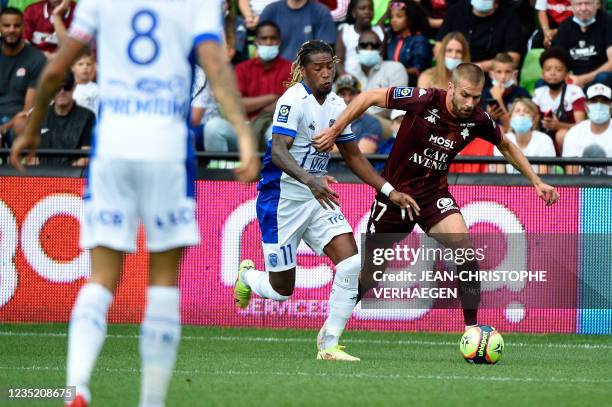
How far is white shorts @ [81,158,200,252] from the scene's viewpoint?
20.1 ft

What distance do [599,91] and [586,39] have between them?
185 centimetres

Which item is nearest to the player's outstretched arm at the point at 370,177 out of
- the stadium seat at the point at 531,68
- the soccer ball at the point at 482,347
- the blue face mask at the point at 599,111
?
the soccer ball at the point at 482,347

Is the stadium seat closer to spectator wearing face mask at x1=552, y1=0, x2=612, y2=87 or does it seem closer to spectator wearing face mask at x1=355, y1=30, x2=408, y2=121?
spectator wearing face mask at x1=552, y1=0, x2=612, y2=87

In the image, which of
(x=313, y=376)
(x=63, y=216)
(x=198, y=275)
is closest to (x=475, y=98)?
(x=313, y=376)

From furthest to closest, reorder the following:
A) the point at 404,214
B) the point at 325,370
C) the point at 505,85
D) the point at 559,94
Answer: the point at 505,85 < the point at 559,94 < the point at 404,214 < the point at 325,370

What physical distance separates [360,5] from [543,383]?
29.8ft

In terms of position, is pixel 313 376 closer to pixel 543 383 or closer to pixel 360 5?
pixel 543 383

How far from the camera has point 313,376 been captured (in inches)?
346

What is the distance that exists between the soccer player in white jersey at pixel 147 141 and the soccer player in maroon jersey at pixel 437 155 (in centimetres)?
427

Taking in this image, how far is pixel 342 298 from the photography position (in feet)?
33.9

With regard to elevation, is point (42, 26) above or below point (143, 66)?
above

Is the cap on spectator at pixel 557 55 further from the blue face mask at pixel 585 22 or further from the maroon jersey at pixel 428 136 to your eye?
the maroon jersey at pixel 428 136

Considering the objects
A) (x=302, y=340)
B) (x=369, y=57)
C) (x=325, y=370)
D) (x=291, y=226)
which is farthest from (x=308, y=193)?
(x=369, y=57)

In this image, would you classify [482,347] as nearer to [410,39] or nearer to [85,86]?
[410,39]
